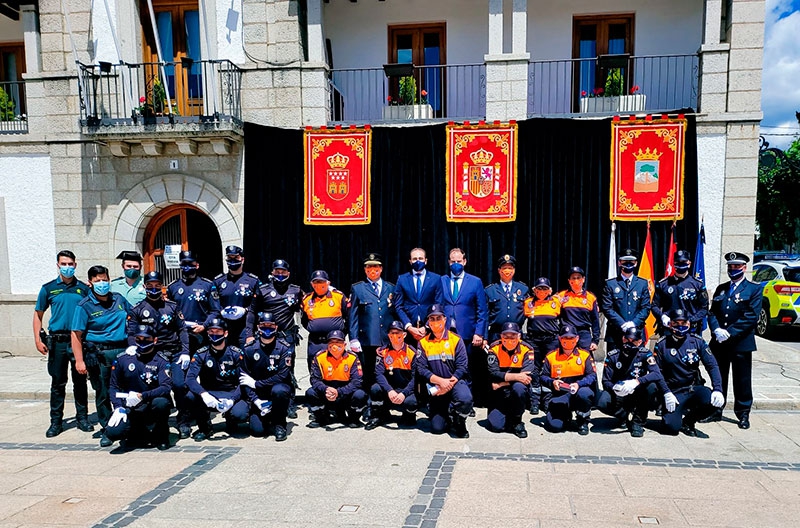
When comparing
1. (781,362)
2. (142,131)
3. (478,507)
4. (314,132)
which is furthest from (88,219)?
(781,362)

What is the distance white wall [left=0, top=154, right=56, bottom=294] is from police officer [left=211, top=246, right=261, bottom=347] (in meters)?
5.00

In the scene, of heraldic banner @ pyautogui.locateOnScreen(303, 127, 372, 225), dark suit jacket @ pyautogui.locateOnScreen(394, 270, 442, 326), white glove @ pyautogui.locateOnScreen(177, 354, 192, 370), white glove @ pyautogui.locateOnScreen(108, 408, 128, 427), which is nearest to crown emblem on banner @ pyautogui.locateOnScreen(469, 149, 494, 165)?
heraldic banner @ pyautogui.locateOnScreen(303, 127, 372, 225)

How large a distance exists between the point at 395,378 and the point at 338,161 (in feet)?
15.6

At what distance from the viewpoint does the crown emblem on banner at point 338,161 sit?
383 inches

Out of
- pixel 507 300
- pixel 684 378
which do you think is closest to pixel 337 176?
pixel 507 300

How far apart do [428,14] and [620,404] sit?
27.2 feet

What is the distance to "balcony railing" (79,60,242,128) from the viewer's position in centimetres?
970

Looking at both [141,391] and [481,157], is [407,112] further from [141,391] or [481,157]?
[141,391]

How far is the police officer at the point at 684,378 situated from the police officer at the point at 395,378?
2.81 m

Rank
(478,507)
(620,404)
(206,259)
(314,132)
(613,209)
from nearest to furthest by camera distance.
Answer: (478,507) < (620,404) < (613,209) < (314,132) < (206,259)

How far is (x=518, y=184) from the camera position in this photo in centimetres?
936

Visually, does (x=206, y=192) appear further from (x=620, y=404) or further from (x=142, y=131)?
(x=620, y=404)

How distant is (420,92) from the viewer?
410 inches

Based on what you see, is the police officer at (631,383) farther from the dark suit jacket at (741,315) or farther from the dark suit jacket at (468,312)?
the dark suit jacket at (468,312)
